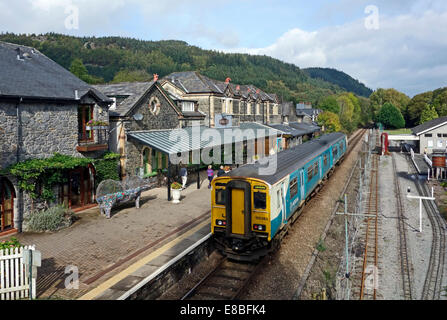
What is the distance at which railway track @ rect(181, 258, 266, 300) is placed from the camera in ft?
28.6

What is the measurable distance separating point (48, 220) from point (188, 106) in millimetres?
17255

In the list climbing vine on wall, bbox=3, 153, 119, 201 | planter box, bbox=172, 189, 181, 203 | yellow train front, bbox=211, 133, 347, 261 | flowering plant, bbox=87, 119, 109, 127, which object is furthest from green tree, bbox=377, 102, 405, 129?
climbing vine on wall, bbox=3, 153, 119, 201

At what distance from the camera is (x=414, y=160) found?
33.6 meters

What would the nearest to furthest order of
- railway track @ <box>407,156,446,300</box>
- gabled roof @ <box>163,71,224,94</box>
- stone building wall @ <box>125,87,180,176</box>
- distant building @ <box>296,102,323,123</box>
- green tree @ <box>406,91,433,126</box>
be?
railway track @ <box>407,156,446,300</box>
stone building wall @ <box>125,87,180,176</box>
gabled roof @ <box>163,71,224,94</box>
distant building @ <box>296,102,323,123</box>
green tree @ <box>406,91,433,126</box>

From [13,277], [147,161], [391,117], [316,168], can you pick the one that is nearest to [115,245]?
[13,277]

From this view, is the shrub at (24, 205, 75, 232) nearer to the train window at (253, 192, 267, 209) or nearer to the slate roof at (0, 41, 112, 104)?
the slate roof at (0, 41, 112, 104)

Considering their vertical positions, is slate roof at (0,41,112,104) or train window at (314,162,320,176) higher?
slate roof at (0,41,112,104)

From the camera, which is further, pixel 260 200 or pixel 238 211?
pixel 238 211

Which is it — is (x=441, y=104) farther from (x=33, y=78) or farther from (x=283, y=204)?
(x=33, y=78)

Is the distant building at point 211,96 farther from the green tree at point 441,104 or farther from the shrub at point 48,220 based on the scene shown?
the green tree at point 441,104

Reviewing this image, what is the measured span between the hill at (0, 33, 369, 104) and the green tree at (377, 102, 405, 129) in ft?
80.7

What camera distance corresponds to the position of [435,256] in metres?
11.8

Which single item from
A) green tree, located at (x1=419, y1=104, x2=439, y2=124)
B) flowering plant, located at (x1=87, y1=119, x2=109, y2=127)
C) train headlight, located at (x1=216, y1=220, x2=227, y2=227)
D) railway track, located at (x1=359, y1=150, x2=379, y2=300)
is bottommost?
railway track, located at (x1=359, y1=150, x2=379, y2=300)
